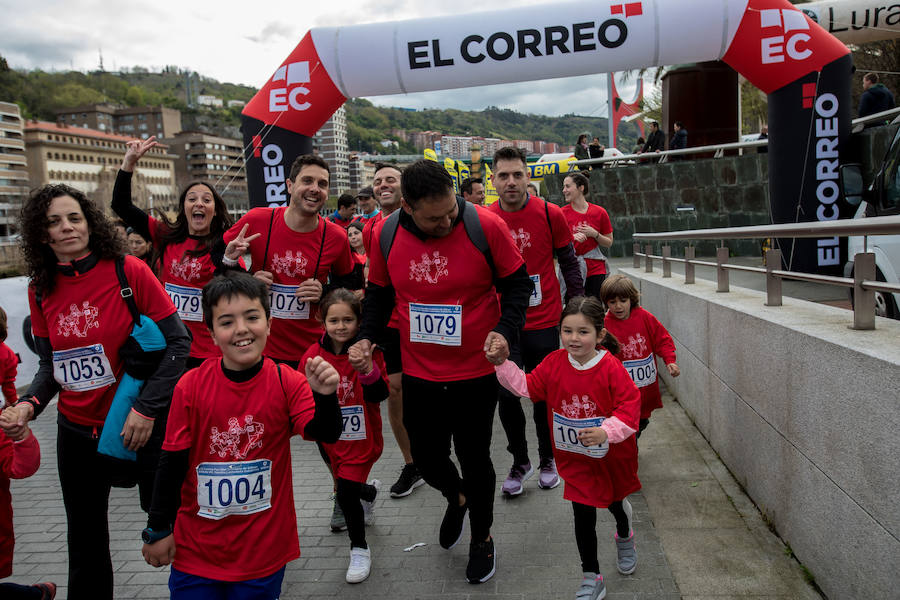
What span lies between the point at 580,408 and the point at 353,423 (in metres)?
1.34

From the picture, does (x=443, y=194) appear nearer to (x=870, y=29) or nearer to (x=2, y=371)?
(x=2, y=371)

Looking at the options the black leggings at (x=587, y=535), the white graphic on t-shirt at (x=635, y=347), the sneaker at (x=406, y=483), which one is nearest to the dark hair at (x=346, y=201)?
the sneaker at (x=406, y=483)

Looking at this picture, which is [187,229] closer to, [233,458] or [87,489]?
[87,489]

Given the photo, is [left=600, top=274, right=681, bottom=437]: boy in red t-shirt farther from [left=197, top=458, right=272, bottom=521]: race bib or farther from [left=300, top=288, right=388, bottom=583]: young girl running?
[left=197, top=458, right=272, bottom=521]: race bib

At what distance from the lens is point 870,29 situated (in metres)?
11.0

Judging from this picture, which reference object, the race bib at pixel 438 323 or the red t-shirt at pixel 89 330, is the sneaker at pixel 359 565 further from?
the red t-shirt at pixel 89 330

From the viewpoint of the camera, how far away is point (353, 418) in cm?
395

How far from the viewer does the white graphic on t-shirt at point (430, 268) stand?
3322 millimetres

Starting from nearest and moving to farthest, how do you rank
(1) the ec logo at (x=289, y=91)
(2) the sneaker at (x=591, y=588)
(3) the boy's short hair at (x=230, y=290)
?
(3) the boy's short hair at (x=230, y=290)
(2) the sneaker at (x=591, y=588)
(1) the ec logo at (x=289, y=91)

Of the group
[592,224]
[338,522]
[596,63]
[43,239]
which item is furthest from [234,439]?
[596,63]

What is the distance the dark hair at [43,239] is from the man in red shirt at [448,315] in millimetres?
1267

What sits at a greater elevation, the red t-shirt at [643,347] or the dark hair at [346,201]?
the dark hair at [346,201]

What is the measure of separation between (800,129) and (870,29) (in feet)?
13.1

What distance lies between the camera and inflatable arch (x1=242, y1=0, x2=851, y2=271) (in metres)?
8.32
